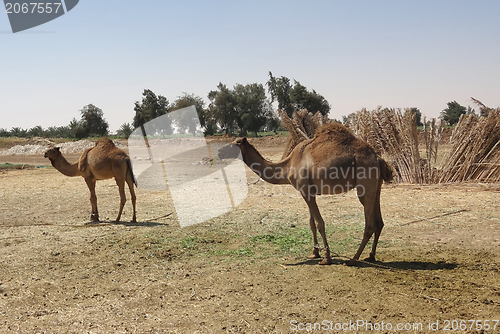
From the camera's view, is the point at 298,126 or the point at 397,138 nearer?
the point at 397,138

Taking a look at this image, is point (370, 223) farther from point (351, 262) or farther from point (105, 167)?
point (105, 167)

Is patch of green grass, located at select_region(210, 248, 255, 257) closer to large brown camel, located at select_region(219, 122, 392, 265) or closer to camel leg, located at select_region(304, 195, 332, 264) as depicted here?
large brown camel, located at select_region(219, 122, 392, 265)

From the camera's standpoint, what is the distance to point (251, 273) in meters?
5.81

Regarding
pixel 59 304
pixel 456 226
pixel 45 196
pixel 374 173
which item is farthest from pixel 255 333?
pixel 45 196

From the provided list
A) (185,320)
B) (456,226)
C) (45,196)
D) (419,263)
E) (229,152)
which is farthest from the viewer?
(45,196)

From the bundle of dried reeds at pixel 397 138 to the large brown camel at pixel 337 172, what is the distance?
791cm

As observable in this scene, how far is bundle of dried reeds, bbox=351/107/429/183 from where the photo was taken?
13.5 meters

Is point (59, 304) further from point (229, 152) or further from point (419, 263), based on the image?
point (419, 263)

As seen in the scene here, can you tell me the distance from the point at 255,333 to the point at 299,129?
10938 millimetres

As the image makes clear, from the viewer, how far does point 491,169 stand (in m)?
12.1

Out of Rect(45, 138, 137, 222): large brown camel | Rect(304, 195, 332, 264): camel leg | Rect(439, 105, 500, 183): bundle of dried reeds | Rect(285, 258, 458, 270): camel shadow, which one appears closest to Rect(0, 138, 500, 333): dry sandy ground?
Rect(285, 258, 458, 270): camel shadow

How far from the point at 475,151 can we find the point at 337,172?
8.41m

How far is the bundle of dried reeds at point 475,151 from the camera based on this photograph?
1213cm

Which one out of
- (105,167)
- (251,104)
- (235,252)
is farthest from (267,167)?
(251,104)
